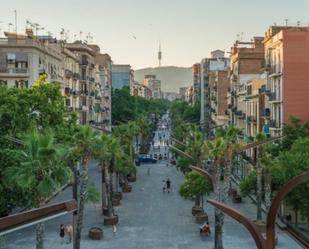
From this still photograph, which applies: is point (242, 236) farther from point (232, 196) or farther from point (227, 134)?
point (232, 196)

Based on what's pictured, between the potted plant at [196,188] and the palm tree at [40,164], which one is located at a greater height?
the palm tree at [40,164]

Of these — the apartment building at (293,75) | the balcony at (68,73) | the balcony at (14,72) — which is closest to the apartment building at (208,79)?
the balcony at (68,73)

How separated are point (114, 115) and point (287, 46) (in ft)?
303

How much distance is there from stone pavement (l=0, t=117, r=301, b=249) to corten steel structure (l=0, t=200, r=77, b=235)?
27.1m

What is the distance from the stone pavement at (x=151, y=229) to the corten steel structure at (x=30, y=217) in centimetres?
2715

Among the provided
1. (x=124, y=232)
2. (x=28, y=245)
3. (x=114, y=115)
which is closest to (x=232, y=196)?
(x=124, y=232)

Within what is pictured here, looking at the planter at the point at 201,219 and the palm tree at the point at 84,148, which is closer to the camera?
the palm tree at the point at 84,148

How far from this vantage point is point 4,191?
3769 centimetres

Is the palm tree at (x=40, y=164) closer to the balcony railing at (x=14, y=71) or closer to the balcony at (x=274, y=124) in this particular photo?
the balcony at (x=274, y=124)

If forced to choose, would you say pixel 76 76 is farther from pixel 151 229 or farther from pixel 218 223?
pixel 218 223

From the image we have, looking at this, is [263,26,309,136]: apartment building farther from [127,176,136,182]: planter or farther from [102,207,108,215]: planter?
[127,176,136,182]: planter

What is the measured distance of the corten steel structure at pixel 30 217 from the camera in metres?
10.5

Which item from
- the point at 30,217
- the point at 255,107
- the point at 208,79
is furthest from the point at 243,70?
the point at 30,217

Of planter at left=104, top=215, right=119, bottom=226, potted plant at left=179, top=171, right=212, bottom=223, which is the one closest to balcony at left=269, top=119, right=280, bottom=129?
potted plant at left=179, top=171, right=212, bottom=223
